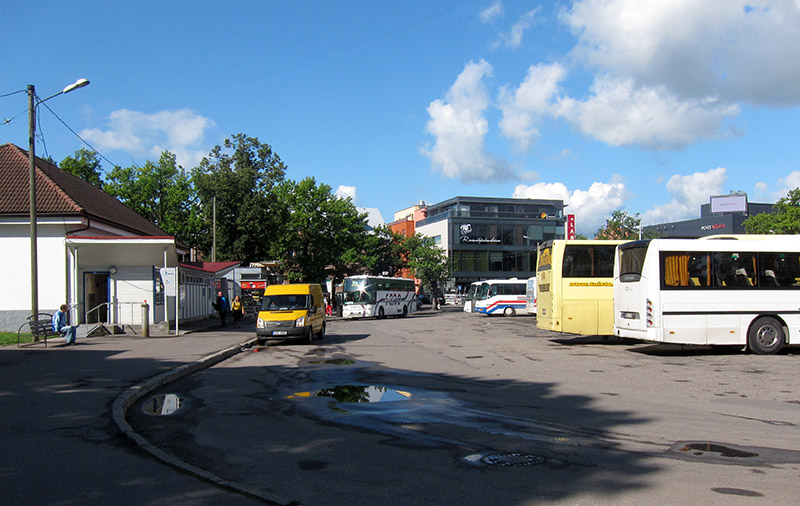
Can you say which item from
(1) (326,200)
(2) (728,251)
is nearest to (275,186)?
(1) (326,200)

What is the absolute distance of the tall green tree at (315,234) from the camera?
2630 inches

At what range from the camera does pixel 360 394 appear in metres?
11.2

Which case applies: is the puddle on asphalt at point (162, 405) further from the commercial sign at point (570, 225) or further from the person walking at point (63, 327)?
the commercial sign at point (570, 225)

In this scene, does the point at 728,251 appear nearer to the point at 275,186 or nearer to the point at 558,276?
the point at 558,276

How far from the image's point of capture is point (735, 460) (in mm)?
6684

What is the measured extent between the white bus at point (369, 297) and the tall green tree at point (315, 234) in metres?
19.7

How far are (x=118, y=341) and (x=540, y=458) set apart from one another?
19.2 metres

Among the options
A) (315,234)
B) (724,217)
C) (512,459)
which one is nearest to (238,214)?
(315,234)

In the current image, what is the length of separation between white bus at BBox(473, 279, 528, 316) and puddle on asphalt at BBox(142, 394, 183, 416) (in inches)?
1449

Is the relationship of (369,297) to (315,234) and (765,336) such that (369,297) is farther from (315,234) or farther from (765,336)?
(765,336)

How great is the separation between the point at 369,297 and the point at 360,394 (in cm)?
3438

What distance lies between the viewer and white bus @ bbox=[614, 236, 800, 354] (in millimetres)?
17141

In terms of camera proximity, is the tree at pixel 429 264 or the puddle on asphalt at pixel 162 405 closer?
the puddle on asphalt at pixel 162 405

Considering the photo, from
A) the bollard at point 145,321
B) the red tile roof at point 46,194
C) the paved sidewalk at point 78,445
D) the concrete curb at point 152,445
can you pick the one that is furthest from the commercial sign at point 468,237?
the paved sidewalk at point 78,445
